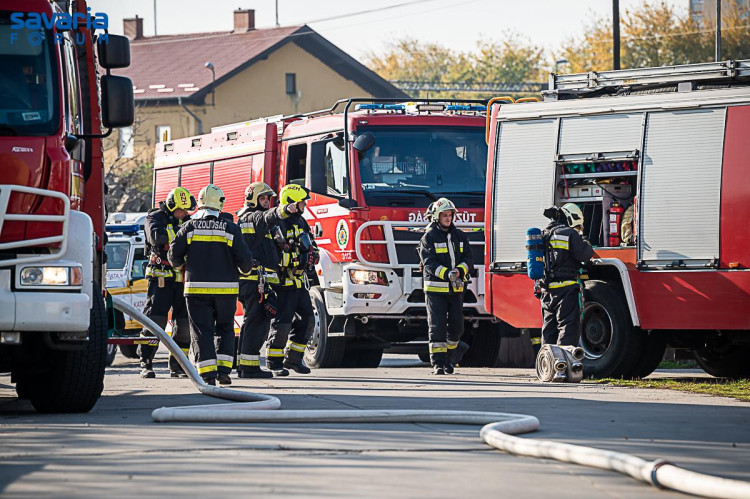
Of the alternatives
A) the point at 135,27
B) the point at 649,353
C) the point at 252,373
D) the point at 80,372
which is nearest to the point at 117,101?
the point at 80,372

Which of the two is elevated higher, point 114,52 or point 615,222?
point 114,52

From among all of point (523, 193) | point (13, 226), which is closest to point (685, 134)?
point (523, 193)

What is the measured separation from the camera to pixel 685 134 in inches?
547

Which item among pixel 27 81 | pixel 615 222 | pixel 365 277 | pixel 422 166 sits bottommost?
pixel 365 277

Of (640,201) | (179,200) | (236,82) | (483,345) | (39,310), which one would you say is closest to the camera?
(39,310)

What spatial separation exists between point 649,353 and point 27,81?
7066 mm

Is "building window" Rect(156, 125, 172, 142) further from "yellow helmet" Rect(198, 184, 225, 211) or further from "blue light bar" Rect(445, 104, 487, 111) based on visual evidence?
"yellow helmet" Rect(198, 184, 225, 211)

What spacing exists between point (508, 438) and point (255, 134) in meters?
11.5

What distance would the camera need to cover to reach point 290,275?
15.1m

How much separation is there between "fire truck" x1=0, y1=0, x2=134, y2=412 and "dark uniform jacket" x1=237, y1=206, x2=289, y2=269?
13.9 ft

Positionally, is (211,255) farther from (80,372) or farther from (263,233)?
(80,372)

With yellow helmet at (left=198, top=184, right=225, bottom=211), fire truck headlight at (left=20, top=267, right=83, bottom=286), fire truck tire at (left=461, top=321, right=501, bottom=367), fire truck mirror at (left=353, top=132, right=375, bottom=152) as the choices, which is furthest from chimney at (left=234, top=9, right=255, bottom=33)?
fire truck headlight at (left=20, top=267, right=83, bottom=286)

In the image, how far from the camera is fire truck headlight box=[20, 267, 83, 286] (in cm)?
948

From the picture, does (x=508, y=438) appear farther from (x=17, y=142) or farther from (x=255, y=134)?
(x=255, y=134)
